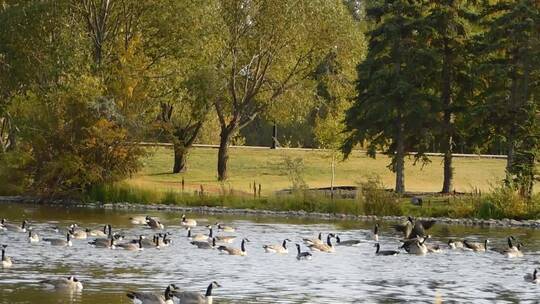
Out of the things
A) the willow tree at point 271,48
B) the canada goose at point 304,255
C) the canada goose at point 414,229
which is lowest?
the canada goose at point 304,255

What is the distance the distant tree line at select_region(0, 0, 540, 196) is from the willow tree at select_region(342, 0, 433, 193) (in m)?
0.08

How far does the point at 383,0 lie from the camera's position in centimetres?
6494

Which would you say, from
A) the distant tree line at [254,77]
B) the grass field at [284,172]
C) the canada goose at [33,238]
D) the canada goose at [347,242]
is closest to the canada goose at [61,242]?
the canada goose at [33,238]

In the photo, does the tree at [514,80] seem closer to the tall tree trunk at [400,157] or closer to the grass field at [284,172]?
the tall tree trunk at [400,157]

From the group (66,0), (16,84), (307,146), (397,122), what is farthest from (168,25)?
(307,146)

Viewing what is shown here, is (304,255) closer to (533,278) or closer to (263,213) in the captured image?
(533,278)

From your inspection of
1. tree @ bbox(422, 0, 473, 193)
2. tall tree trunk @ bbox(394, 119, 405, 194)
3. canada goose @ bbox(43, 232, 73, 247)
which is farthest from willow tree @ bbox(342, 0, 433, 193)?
canada goose @ bbox(43, 232, 73, 247)

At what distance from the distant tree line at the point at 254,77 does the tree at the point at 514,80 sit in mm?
80

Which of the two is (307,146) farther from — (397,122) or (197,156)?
(397,122)

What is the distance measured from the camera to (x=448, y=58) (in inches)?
2488

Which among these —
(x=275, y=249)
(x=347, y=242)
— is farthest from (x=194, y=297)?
(x=347, y=242)

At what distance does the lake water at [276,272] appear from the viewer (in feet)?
94.0

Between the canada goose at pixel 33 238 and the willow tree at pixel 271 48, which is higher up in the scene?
the willow tree at pixel 271 48

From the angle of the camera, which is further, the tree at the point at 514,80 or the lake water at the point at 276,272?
the tree at the point at 514,80
